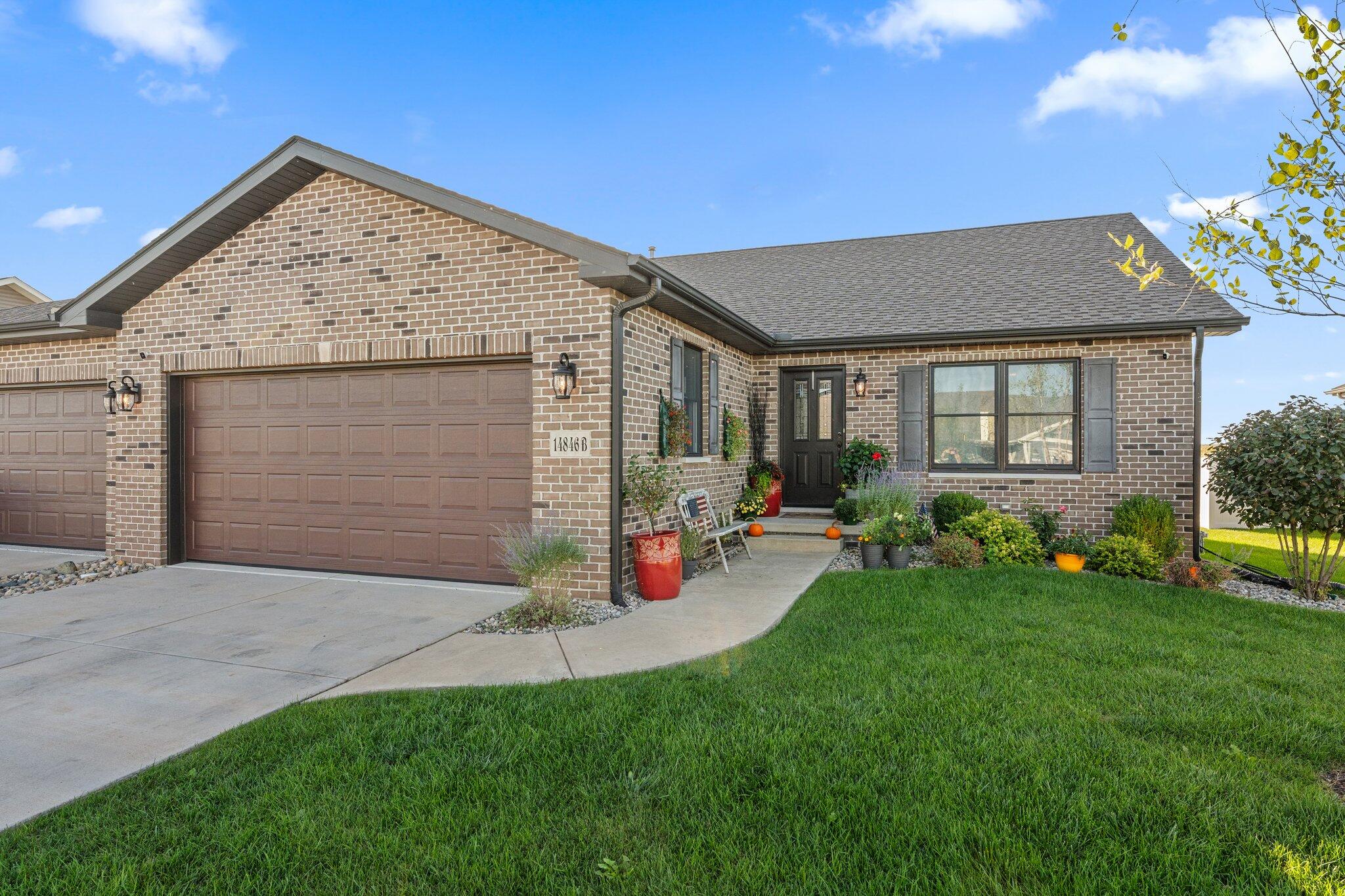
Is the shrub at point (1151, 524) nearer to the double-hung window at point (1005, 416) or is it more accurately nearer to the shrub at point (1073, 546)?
the shrub at point (1073, 546)

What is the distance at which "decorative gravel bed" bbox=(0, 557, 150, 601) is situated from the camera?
758 cm

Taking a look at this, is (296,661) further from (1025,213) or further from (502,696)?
(1025,213)

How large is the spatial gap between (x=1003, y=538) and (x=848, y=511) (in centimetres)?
202

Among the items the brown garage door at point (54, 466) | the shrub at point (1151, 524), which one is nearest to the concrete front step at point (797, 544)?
the shrub at point (1151, 524)

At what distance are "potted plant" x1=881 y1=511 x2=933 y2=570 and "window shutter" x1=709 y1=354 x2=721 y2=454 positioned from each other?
2.46m

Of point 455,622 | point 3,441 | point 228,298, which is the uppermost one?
point 228,298

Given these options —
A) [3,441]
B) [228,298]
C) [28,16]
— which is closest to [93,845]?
[228,298]

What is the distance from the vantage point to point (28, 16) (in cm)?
1098

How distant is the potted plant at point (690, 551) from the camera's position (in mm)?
7887

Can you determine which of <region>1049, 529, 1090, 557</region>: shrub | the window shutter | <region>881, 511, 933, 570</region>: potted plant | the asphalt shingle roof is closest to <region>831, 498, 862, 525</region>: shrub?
<region>881, 511, 933, 570</region>: potted plant

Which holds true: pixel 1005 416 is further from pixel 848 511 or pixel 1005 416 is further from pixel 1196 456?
pixel 848 511

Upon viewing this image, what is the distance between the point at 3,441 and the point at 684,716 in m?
12.0

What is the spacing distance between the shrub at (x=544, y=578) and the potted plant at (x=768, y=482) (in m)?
5.00

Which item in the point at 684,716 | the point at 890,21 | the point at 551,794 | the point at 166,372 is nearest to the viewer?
the point at 551,794
